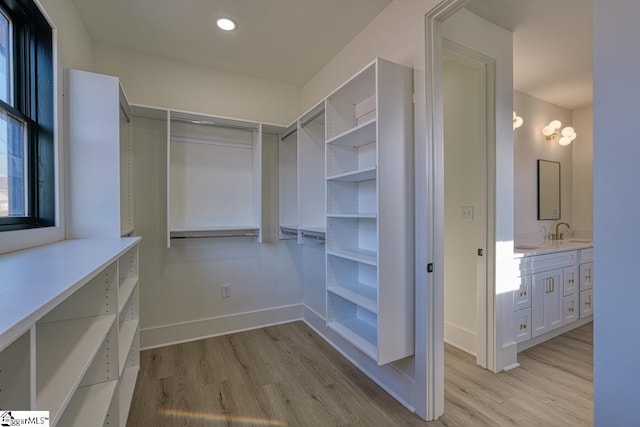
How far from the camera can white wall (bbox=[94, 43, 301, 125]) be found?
2.55 meters

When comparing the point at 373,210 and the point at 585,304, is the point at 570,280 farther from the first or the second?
the point at 373,210

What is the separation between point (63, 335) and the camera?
1168 millimetres

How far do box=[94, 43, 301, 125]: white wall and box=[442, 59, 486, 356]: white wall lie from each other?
5.54 feet

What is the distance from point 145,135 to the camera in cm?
264

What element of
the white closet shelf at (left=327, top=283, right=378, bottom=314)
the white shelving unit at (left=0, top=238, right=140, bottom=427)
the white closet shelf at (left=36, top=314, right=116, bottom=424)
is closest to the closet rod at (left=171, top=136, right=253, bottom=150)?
the white shelving unit at (left=0, top=238, right=140, bottom=427)

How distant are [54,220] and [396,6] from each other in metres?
2.56

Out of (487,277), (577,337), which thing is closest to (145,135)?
(487,277)

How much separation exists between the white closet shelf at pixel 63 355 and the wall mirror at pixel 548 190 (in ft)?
14.5

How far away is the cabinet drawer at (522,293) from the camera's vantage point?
95.4 inches

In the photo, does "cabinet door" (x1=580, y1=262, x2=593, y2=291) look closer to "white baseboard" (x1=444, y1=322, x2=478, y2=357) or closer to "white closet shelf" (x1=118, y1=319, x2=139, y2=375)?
"white baseboard" (x1=444, y1=322, x2=478, y2=357)

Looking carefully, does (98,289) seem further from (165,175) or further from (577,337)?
(577,337)

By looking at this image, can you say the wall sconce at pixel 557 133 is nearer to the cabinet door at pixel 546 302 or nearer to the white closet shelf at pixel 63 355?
the cabinet door at pixel 546 302

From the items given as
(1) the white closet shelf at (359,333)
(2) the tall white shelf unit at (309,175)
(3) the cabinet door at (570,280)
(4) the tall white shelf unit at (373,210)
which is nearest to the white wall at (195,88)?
(2) the tall white shelf unit at (309,175)

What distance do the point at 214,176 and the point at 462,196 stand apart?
2.38 metres
